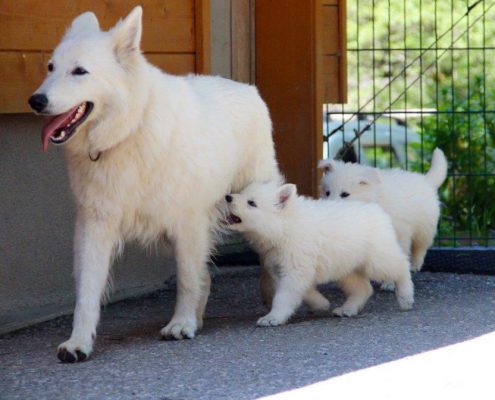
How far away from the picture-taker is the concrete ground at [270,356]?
17.6 feet

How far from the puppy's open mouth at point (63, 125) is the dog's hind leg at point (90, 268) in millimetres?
553

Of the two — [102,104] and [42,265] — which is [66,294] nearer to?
[42,265]

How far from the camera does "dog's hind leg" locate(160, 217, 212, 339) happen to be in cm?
670

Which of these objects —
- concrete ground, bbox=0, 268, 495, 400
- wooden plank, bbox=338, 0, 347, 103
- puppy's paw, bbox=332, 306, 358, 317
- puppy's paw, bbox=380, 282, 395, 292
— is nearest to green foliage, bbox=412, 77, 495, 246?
wooden plank, bbox=338, 0, 347, 103

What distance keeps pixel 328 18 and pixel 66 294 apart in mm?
3623

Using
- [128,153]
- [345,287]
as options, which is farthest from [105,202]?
[345,287]

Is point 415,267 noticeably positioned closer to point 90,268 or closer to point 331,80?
point 331,80

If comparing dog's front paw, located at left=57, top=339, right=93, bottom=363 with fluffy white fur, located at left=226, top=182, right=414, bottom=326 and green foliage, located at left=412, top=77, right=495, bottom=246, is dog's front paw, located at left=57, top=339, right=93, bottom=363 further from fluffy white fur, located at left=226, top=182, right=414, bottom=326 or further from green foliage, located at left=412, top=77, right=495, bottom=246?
green foliage, located at left=412, top=77, right=495, bottom=246

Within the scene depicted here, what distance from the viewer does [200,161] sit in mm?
6762

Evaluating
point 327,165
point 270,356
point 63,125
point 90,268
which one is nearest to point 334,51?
point 327,165

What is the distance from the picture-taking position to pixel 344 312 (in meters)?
7.30

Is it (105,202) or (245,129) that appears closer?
(105,202)

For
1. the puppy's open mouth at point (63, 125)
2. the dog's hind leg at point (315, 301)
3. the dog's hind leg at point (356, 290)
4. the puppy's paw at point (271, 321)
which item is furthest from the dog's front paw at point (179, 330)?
the puppy's open mouth at point (63, 125)

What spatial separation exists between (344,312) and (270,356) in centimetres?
132
